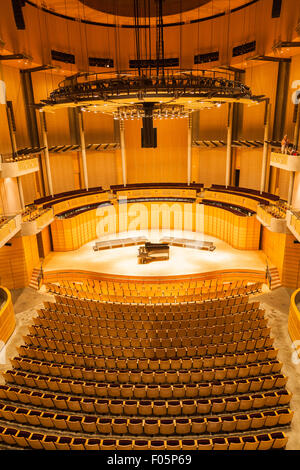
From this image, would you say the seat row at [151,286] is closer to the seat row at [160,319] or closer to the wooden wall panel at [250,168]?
the seat row at [160,319]

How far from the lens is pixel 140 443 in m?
5.48

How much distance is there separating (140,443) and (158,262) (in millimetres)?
9407

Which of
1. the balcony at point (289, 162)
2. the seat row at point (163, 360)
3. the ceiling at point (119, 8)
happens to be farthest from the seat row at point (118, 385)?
the ceiling at point (119, 8)

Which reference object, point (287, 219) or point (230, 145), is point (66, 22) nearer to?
point (230, 145)

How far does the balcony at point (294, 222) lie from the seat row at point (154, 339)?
137 inches

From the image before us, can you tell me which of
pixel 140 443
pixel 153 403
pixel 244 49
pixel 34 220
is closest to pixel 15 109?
pixel 34 220

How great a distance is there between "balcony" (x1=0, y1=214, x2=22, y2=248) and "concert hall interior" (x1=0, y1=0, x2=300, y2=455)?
8cm

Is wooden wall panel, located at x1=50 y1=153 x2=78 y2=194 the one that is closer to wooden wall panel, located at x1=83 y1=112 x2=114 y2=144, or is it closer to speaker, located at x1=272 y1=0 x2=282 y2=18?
wooden wall panel, located at x1=83 y1=112 x2=114 y2=144

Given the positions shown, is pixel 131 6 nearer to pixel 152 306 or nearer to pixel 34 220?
pixel 34 220

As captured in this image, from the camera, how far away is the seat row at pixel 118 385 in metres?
6.75

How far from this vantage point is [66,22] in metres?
18.3

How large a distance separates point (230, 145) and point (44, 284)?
1267 cm

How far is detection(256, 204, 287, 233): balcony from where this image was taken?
12.0 m
